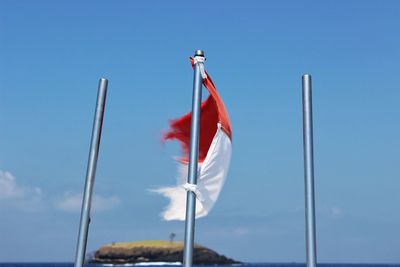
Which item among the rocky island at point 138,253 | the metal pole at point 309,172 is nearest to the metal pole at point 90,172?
the metal pole at point 309,172

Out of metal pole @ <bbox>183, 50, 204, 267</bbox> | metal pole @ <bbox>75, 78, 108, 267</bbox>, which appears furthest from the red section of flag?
metal pole @ <bbox>75, 78, 108, 267</bbox>

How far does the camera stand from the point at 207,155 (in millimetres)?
11328

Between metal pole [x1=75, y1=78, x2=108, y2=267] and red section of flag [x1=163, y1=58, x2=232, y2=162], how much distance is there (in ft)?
4.48

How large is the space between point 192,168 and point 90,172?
1790 millimetres

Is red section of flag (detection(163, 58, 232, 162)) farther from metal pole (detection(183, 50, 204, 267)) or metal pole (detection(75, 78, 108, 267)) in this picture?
metal pole (detection(75, 78, 108, 267))

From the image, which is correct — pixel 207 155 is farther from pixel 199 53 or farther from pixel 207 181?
pixel 199 53

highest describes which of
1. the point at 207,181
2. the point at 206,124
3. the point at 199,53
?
the point at 199,53

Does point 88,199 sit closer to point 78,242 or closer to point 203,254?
point 78,242

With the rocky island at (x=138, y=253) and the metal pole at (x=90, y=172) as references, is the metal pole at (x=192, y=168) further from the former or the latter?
the rocky island at (x=138, y=253)

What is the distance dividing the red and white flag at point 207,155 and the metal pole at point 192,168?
339 mm

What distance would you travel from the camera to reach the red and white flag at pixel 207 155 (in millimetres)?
10945

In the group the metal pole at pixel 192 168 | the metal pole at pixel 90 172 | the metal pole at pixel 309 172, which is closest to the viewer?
the metal pole at pixel 192 168

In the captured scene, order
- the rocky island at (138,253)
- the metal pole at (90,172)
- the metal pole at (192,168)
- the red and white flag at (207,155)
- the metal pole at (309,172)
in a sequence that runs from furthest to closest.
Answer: the rocky island at (138,253)
the red and white flag at (207,155)
the metal pole at (90,172)
the metal pole at (309,172)
the metal pole at (192,168)

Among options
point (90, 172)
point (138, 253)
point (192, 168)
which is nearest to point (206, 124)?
point (192, 168)
